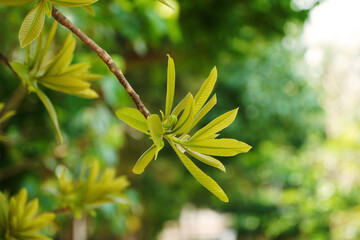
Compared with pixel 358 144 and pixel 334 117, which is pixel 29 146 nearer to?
pixel 358 144

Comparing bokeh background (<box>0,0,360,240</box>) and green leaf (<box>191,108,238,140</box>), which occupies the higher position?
bokeh background (<box>0,0,360,240</box>)

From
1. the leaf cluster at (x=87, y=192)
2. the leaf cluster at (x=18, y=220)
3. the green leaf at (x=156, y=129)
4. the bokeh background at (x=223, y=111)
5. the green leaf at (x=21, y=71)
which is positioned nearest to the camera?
the green leaf at (x=156, y=129)

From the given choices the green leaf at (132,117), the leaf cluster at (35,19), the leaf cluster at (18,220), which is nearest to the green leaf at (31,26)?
the leaf cluster at (35,19)

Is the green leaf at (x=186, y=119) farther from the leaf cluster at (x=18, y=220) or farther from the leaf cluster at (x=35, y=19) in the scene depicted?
the leaf cluster at (x=18, y=220)

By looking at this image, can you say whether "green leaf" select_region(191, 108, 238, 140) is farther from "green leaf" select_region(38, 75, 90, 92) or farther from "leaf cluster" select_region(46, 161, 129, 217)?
"leaf cluster" select_region(46, 161, 129, 217)

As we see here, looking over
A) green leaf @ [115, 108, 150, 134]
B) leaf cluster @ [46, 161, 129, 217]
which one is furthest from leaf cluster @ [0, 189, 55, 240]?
green leaf @ [115, 108, 150, 134]

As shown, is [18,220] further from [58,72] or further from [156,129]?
[156,129]
